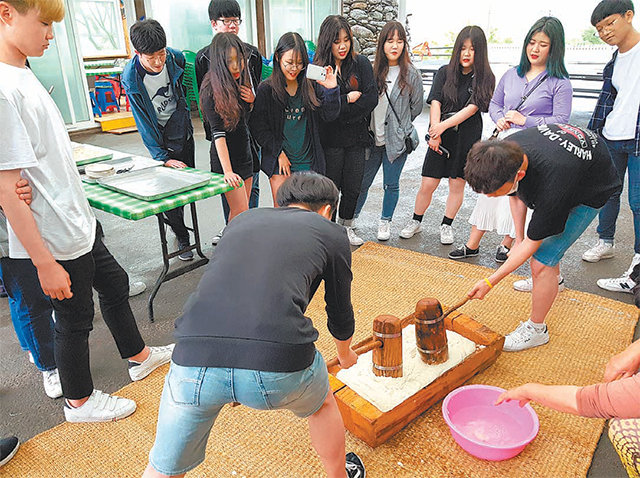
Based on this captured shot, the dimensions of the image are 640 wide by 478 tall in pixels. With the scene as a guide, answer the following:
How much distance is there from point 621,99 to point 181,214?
9.70 feet

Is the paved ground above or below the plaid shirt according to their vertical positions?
below

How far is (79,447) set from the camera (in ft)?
6.20

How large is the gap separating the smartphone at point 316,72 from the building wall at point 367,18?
298 inches

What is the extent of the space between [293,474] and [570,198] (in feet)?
5.16

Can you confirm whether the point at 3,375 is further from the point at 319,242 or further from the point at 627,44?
the point at 627,44

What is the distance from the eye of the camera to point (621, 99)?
2883 mm

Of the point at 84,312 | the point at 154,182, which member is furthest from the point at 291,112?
the point at 84,312

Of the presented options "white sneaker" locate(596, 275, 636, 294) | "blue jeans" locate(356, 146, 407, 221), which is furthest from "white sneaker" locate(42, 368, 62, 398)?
"white sneaker" locate(596, 275, 636, 294)

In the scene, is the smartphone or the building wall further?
the building wall

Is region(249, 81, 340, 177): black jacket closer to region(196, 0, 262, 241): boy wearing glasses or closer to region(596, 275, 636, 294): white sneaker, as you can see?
region(196, 0, 262, 241): boy wearing glasses

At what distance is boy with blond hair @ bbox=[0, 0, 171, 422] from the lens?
4.61 ft

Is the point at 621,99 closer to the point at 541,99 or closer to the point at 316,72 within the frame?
the point at 541,99

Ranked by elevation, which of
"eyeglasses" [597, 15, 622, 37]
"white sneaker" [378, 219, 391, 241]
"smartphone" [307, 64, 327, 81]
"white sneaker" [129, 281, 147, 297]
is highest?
"eyeglasses" [597, 15, 622, 37]

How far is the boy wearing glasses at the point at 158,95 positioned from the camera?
2742mm
